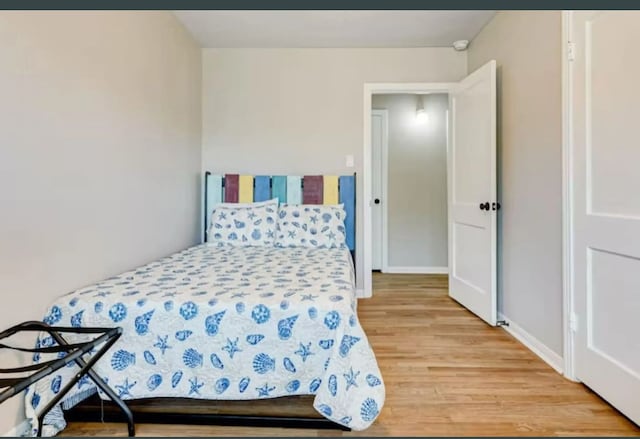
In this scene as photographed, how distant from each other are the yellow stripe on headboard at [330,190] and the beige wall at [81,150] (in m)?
1.33

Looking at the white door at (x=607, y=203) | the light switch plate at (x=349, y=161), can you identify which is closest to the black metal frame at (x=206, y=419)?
the white door at (x=607, y=203)

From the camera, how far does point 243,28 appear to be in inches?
121

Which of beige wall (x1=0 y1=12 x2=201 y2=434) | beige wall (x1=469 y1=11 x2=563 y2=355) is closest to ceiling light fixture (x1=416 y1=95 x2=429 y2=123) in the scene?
beige wall (x1=469 y1=11 x2=563 y2=355)

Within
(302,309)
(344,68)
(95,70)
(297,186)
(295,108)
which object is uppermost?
(344,68)

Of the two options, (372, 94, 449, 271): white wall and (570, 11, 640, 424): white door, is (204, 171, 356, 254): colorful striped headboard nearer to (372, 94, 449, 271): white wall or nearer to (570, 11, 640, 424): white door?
(372, 94, 449, 271): white wall

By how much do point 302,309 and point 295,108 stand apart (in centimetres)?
249

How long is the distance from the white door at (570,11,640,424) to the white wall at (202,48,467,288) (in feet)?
5.88

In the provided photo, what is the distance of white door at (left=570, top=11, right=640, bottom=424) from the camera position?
1555 mm

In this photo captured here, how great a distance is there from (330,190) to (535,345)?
201 cm

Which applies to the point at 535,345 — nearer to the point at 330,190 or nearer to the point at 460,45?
the point at 330,190

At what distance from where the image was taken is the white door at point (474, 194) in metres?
2.73

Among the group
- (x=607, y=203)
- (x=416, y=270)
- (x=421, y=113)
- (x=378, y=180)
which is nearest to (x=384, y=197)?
(x=378, y=180)

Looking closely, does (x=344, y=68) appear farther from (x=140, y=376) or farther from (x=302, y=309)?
(x=140, y=376)

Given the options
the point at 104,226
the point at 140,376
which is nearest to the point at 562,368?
the point at 140,376
